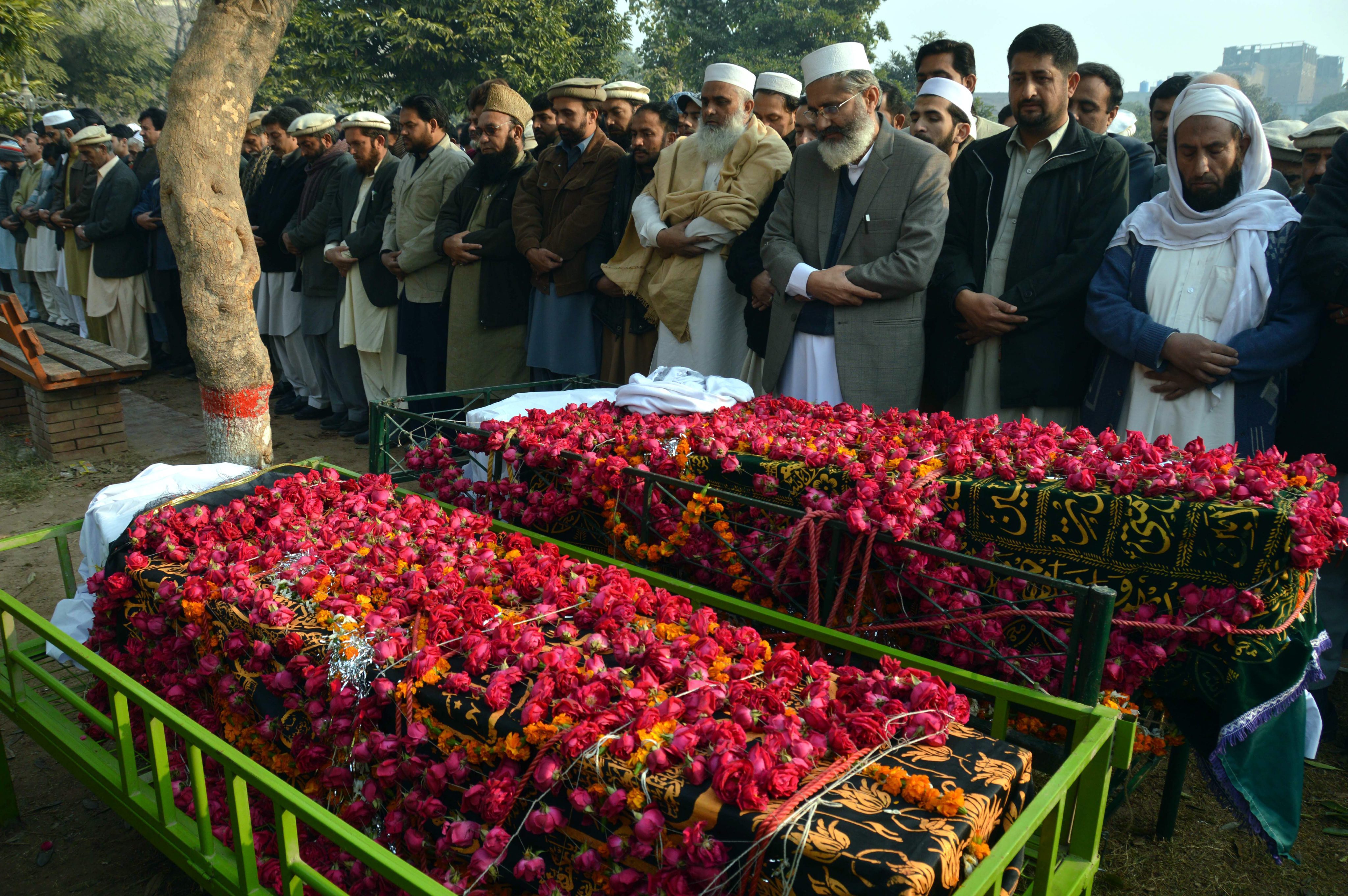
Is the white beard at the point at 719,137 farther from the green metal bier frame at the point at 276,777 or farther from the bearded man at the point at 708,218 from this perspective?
the green metal bier frame at the point at 276,777

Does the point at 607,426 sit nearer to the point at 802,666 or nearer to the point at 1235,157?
the point at 802,666

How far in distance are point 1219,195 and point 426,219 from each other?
4.43m

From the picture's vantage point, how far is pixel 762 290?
4.20 metres

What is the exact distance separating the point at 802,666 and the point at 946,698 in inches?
10.5

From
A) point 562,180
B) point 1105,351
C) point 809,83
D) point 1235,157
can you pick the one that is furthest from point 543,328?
point 1235,157

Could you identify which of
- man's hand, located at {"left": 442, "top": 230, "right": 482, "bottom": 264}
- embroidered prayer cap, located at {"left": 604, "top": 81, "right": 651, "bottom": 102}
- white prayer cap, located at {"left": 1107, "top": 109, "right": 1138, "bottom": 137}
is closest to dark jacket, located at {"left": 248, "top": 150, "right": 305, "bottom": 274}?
man's hand, located at {"left": 442, "top": 230, "right": 482, "bottom": 264}

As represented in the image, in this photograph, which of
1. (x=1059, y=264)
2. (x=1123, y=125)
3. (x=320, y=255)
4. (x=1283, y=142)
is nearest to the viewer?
(x=1059, y=264)

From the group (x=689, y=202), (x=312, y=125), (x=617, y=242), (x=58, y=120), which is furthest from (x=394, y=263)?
(x=58, y=120)

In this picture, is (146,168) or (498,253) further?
(146,168)

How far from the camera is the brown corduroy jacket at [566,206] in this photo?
16.9ft

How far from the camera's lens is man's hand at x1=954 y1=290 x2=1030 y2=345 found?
11.6 feet

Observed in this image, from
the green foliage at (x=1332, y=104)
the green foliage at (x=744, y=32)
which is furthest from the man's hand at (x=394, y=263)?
the green foliage at (x=1332, y=104)

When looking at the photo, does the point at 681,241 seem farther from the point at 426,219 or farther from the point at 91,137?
the point at 91,137

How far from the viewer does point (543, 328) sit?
5398 millimetres
